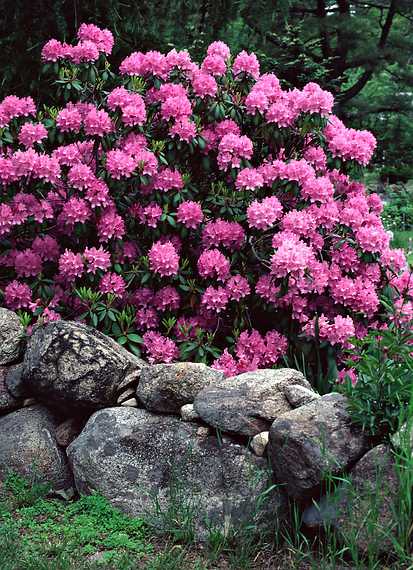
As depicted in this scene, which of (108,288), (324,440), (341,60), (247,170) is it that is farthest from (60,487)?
(341,60)

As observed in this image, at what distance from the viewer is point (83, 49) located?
4203 millimetres

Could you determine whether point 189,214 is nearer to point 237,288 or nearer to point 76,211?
point 237,288

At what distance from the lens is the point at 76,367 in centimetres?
339

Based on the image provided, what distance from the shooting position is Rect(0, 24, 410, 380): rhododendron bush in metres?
3.82

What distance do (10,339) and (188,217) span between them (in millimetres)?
1085

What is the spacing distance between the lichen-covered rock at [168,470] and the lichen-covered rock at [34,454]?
172 millimetres

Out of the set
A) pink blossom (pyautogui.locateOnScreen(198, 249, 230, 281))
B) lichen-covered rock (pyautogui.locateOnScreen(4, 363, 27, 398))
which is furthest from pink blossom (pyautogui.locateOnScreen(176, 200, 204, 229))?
lichen-covered rock (pyautogui.locateOnScreen(4, 363, 27, 398))

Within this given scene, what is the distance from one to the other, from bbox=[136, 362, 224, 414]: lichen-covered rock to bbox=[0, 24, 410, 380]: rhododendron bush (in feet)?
1.44

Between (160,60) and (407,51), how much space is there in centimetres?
677

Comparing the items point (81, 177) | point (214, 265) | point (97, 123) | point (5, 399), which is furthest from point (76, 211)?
A: point (5, 399)

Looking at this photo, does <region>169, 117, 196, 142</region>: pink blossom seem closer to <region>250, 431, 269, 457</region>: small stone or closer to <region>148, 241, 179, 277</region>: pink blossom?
<region>148, 241, 179, 277</region>: pink blossom

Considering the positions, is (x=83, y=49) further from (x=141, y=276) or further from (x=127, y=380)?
(x=127, y=380)

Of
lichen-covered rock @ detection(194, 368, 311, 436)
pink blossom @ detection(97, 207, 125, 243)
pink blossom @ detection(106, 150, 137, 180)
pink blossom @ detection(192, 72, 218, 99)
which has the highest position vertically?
pink blossom @ detection(192, 72, 218, 99)

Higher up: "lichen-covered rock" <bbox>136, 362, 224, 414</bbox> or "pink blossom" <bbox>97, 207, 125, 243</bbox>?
"pink blossom" <bbox>97, 207, 125, 243</bbox>
